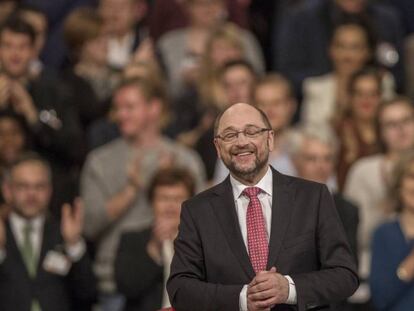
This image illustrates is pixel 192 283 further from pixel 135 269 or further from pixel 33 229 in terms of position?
pixel 33 229

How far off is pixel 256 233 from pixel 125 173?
3.65m

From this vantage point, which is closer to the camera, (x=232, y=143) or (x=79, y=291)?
(x=232, y=143)

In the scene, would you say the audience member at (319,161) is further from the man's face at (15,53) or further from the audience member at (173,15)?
the audience member at (173,15)

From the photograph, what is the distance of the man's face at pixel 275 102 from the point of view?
8.22 meters

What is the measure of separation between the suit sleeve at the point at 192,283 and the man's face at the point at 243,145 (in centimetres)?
25

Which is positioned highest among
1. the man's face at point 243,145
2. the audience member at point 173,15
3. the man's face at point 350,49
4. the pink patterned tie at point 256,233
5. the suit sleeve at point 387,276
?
the audience member at point 173,15

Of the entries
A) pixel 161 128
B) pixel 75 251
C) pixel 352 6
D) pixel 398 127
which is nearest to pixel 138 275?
pixel 75 251

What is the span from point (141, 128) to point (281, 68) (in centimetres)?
217

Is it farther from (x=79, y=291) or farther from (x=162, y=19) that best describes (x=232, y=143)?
(x=162, y=19)

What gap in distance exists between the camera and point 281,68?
9.91 m

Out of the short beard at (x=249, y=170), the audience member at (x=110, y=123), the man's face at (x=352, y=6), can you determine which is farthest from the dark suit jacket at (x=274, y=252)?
the man's face at (x=352, y=6)

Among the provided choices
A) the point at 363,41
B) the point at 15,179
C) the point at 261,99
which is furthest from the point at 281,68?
the point at 15,179

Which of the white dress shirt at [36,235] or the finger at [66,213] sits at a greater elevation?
the finger at [66,213]

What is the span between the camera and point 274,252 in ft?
14.4
